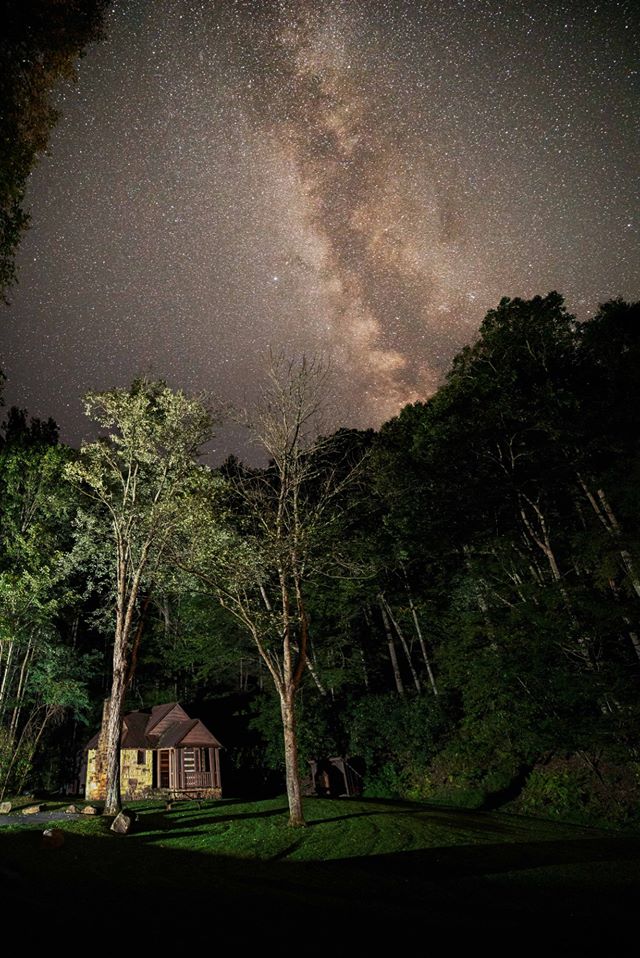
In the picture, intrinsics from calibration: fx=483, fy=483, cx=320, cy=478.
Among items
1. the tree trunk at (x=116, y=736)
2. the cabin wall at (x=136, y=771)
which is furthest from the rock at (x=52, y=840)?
the cabin wall at (x=136, y=771)

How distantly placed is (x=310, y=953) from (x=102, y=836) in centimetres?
1312

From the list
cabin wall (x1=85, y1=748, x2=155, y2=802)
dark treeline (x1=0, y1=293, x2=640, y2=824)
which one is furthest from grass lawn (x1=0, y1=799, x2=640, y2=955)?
cabin wall (x1=85, y1=748, x2=155, y2=802)

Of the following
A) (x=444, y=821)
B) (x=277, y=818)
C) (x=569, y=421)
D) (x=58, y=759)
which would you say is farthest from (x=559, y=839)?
(x=58, y=759)

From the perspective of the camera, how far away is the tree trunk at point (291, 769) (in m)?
14.1

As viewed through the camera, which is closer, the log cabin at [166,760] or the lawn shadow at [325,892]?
the lawn shadow at [325,892]

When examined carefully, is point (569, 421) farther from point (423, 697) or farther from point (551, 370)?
point (423, 697)

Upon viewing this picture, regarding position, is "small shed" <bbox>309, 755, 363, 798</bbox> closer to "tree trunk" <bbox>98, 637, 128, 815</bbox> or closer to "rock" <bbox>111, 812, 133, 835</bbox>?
"tree trunk" <bbox>98, 637, 128, 815</bbox>

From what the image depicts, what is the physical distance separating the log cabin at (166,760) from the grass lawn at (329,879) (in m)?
12.4

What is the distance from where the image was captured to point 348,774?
26.8 meters

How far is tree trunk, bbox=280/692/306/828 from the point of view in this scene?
46.2 ft

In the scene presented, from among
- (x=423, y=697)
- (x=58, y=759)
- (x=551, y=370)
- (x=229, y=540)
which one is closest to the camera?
(x=229, y=540)

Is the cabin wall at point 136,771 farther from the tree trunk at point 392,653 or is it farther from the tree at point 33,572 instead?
the tree trunk at point 392,653

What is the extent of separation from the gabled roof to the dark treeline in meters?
3.46

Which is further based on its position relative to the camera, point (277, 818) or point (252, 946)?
point (277, 818)
